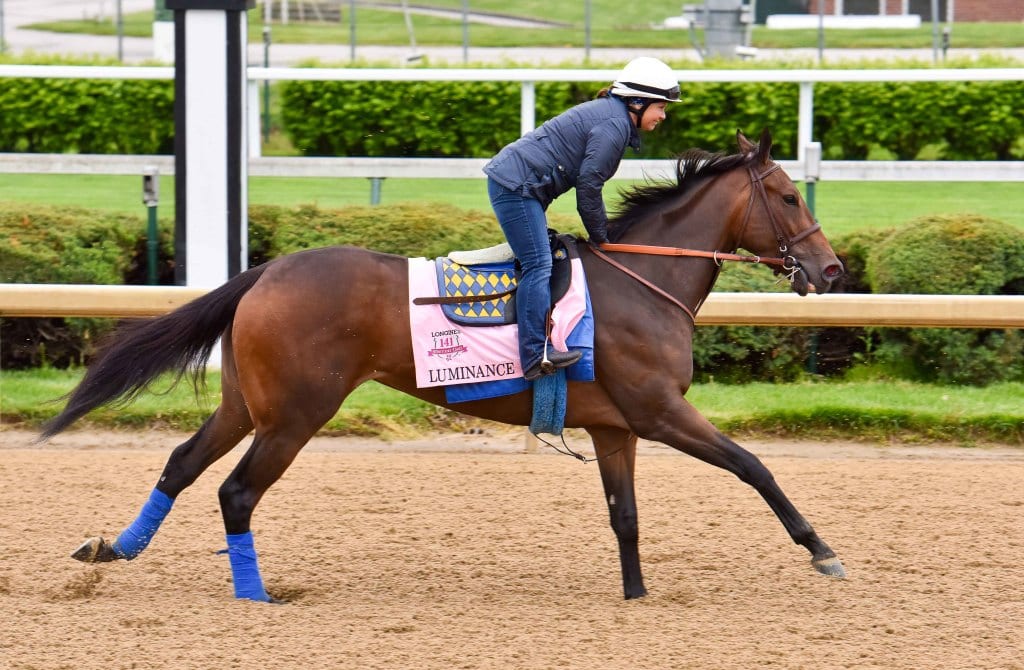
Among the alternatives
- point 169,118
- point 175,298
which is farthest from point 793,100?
point 175,298

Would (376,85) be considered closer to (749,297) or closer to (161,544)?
(749,297)

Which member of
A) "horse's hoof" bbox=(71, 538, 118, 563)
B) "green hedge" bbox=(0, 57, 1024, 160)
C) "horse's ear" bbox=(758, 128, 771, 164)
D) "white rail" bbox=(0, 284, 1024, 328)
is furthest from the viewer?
"green hedge" bbox=(0, 57, 1024, 160)

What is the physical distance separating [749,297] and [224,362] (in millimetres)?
3331

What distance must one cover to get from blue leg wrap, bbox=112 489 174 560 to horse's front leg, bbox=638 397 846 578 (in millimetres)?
1948

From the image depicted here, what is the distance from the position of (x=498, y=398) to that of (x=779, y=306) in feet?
8.95

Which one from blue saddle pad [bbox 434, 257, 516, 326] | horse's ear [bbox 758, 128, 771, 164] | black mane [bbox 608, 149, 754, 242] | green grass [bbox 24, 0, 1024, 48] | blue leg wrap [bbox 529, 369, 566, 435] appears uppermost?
green grass [bbox 24, 0, 1024, 48]

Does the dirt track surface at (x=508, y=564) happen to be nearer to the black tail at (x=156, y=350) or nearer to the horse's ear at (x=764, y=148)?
the black tail at (x=156, y=350)

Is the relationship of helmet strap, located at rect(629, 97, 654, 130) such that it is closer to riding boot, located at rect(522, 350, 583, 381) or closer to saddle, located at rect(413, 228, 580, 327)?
saddle, located at rect(413, 228, 580, 327)

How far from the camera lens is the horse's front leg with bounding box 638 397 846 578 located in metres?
5.11

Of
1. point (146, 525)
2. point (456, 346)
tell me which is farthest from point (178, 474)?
point (456, 346)

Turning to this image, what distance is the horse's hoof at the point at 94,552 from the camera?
5359 millimetres

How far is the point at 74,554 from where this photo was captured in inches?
212

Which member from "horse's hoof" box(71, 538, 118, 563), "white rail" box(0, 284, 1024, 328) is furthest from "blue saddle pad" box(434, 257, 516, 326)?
"white rail" box(0, 284, 1024, 328)

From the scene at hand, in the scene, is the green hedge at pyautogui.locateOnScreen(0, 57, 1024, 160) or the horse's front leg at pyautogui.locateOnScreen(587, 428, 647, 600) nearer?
the horse's front leg at pyautogui.locateOnScreen(587, 428, 647, 600)
